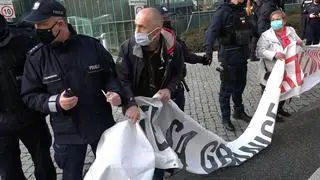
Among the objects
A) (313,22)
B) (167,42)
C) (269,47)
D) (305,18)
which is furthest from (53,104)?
(305,18)

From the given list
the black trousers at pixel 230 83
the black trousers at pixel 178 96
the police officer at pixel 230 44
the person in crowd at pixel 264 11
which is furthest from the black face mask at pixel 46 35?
the person in crowd at pixel 264 11

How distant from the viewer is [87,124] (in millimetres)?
3314

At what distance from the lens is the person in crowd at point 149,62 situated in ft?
11.7

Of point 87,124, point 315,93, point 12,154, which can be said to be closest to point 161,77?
point 87,124

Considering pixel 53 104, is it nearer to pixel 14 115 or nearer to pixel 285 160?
pixel 14 115

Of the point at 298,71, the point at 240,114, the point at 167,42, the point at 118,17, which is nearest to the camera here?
the point at 167,42

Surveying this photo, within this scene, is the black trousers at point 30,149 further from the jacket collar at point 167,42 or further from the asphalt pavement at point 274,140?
the jacket collar at point 167,42

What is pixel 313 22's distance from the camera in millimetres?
10727

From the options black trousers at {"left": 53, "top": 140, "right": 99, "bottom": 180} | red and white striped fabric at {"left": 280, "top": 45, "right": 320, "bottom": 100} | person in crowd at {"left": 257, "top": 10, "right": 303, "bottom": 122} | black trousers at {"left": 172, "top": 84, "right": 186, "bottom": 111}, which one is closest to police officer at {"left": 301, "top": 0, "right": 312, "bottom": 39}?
red and white striped fabric at {"left": 280, "top": 45, "right": 320, "bottom": 100}

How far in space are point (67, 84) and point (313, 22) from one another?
8980mm

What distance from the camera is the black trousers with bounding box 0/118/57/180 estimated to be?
146 inches

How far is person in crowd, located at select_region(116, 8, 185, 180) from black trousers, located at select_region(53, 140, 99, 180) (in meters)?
0.50

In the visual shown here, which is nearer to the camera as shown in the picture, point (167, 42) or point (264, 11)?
point (167, 42)

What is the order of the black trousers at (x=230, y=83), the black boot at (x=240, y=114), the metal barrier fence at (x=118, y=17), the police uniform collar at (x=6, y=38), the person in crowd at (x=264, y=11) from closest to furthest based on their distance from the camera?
1. the police uniform collar at (x=6, y=38)
2. the black trousers at (x=230, y=83)
3. the black boot at (x=240, y=114)
4. the person in crowd at (x=264, y=11)
5. the metal barrier fence at (x=118, y=17)
